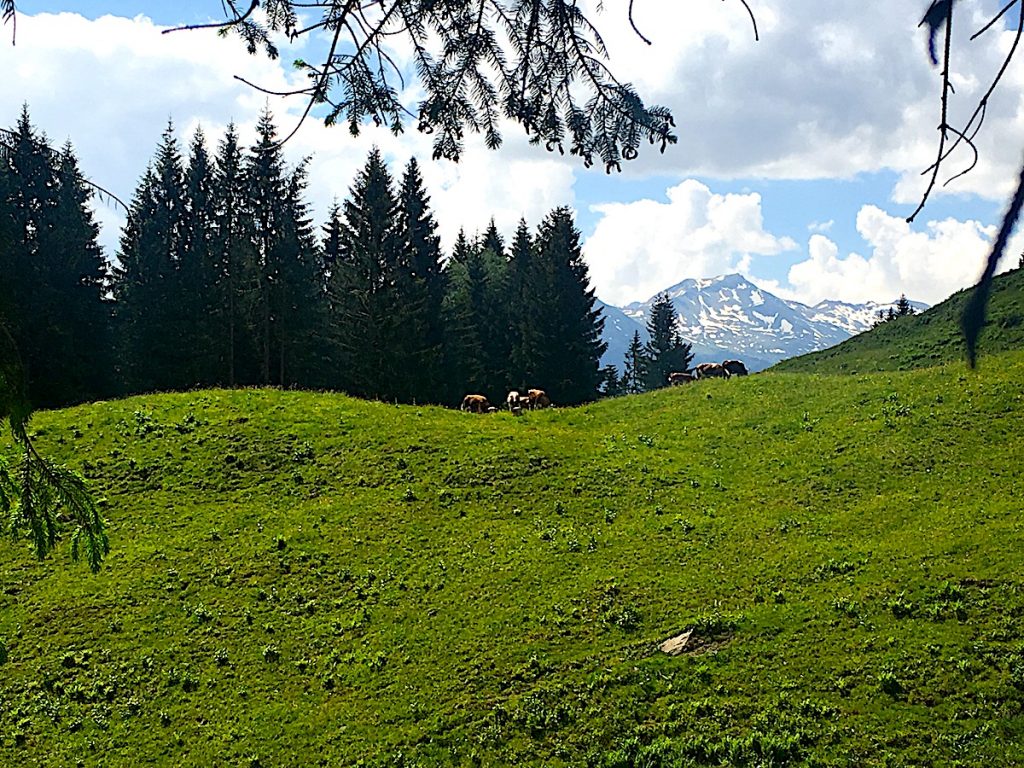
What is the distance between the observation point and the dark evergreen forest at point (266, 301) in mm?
37625

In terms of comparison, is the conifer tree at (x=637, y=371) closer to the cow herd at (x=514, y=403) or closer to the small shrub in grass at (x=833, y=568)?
the cow herd at (x=514, y=403)

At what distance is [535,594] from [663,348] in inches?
2795

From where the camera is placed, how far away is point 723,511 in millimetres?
16219

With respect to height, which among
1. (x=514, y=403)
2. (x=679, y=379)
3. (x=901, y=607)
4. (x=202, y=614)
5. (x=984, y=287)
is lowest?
(x=901, y=607)

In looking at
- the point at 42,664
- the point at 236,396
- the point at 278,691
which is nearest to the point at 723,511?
the point at 278,691

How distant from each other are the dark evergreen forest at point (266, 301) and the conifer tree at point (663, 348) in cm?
3079

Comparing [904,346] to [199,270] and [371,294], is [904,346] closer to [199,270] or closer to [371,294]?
[371,294]

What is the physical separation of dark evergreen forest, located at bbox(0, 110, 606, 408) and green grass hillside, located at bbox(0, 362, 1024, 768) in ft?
56.5

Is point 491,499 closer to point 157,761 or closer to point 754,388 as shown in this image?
point 157,761

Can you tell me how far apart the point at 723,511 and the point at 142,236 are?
37.8 m

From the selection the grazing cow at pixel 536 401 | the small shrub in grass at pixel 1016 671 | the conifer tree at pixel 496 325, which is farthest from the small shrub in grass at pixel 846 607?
the conifer tree at pixel 496 325

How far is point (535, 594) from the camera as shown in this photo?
43.5 feet

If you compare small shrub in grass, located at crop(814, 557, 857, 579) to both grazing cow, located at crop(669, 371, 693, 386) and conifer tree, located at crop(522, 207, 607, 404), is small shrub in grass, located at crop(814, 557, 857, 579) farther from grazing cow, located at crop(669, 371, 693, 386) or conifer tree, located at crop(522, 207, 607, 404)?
conifer tree, located at crop(522, 207, 607, 404)

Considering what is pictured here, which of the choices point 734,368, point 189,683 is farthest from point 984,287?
point 734,368
